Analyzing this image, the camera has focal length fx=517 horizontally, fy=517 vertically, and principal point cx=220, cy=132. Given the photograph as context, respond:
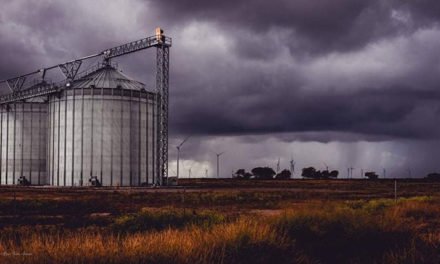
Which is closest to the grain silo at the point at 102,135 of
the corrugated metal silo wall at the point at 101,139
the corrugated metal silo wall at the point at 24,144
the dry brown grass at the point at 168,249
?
the corrugated metal silo wall at the point at 101,139

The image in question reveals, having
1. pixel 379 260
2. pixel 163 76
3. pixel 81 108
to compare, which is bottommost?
pixel 379 260

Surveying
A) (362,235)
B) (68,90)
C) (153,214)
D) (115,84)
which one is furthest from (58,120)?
(362,235)

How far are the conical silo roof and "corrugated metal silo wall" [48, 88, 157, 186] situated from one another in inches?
90.4

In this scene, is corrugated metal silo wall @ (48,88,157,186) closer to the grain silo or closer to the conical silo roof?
the grain silo

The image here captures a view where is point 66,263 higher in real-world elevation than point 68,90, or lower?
lower

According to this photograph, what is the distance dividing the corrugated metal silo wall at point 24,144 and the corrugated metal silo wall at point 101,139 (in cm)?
675

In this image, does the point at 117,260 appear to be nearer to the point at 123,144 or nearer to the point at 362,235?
the point at 362,235

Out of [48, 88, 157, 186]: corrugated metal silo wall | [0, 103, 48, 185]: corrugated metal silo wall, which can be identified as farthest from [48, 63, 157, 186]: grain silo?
[0, 103, 48, 185]: corrugated metal silo wall

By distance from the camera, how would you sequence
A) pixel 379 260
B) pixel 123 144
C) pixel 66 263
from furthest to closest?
pixel 123 144 → pixel 379 260 → pixel 66 263

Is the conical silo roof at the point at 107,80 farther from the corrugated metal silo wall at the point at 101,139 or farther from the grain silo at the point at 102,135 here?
the corrugated metal silo wall at the point at 101,139

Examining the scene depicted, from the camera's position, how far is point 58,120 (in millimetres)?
88250

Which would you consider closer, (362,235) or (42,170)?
(362,235)

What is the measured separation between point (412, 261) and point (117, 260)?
729cm

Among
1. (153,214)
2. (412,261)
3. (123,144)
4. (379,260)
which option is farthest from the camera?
(123,144)
